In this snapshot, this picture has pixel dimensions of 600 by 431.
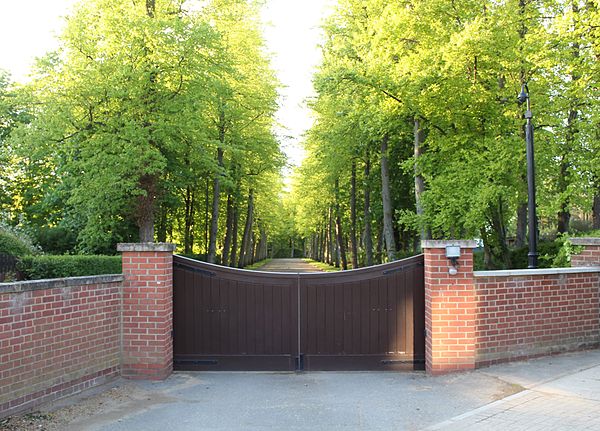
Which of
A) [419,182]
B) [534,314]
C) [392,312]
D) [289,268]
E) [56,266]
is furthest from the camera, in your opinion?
[289,268]

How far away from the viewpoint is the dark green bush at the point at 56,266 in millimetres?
17344

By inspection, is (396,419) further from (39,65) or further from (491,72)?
(39,65)

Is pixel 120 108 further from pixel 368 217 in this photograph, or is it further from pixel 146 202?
pixel 368 217

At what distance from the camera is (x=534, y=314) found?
8.60 meters

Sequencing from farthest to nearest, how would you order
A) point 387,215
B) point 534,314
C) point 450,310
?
point 387,215, point 534,314, point 450,310

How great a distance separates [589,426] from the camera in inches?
208

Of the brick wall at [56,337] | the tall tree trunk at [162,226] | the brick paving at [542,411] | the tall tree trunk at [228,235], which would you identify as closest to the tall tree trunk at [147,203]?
the tall tree trunk at [162,226]

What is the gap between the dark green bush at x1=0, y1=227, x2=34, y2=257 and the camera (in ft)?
57.5

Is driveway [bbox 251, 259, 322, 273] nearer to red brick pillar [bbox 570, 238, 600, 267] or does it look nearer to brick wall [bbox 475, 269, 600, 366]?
red brick pillar [bbox 570, 238, 600, 267]

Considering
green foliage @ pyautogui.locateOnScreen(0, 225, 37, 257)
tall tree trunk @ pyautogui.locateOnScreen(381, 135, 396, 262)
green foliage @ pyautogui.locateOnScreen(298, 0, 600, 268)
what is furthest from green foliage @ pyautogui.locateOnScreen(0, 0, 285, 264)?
tall tree trunk @ pyautogui.locateOnScreen(381, 135, 396, 262)

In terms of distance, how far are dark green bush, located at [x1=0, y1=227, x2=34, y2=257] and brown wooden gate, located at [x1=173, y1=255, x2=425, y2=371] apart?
11.7 m

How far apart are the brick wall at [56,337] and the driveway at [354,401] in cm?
33

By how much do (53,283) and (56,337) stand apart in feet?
2.25

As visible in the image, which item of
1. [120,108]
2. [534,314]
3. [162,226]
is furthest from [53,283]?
[162,226]
